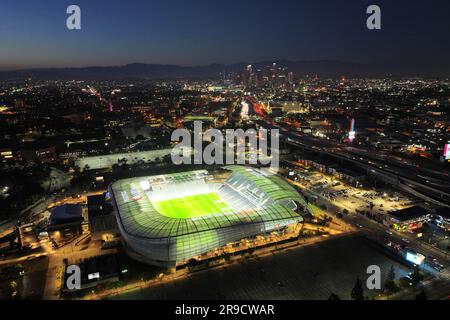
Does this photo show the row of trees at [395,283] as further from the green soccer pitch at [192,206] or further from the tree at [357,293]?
the green soccer pitch at [192,206]

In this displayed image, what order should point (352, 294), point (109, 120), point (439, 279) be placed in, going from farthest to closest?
point (109, 120), point (439, 279), point (352, 294)

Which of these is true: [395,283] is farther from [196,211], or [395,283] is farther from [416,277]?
[196,211]

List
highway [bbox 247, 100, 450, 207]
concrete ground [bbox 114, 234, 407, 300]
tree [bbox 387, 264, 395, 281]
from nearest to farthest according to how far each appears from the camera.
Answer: concrete ground [bbox 114, 234, 407, 300]
tree [bbox 387, 264, 395, 281]
highway [bbox 247, 100, 450, 207]

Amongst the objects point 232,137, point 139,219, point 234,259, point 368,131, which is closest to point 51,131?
point 232,137

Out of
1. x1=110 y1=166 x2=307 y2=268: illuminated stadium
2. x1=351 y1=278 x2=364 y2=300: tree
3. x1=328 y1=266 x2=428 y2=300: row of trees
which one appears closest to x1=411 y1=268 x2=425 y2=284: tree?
x1=328 y1=266 x2=428 y2=300: row of trees

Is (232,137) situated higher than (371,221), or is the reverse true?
(232,137)

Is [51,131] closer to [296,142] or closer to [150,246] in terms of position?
[296,142]

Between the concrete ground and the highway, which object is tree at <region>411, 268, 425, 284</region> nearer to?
the concrete ground

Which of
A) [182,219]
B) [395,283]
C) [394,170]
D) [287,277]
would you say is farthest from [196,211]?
[394,170]
